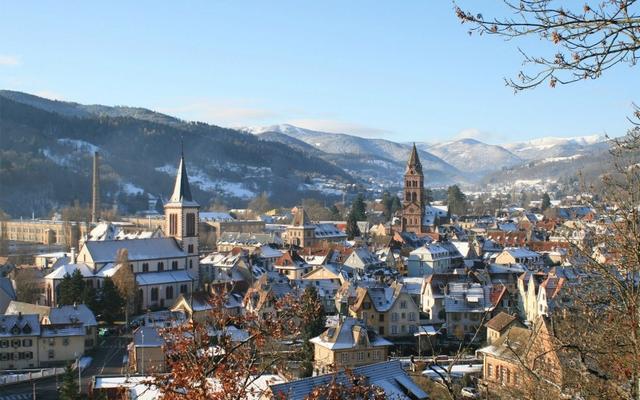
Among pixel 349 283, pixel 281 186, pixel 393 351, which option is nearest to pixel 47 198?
pixel 281 186

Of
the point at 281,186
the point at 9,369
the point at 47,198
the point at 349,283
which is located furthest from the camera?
the point at 281,186

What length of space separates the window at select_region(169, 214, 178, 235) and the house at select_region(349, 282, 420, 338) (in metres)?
21.2

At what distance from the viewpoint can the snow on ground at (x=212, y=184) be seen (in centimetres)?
17912

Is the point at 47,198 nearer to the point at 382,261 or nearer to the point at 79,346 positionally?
the point at 382,261

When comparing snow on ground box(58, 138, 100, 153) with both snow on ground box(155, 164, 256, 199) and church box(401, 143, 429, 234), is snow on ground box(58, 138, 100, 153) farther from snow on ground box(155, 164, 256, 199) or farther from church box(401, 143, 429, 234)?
church box(401, 143, 429, 234)

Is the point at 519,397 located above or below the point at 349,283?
above

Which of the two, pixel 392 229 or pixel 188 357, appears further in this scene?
pixel 392 229

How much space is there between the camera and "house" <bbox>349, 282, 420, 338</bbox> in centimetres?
3903

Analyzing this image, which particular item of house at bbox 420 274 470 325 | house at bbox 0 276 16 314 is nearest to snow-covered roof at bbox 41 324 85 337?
house at bbox 0 276 16 314

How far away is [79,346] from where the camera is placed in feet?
123

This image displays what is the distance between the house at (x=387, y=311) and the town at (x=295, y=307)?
71 mm

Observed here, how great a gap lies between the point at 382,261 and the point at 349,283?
→ 14.7m

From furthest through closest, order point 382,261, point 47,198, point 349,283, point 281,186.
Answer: point 281,186 → point 47,198 → point 382,261 → point 349,283

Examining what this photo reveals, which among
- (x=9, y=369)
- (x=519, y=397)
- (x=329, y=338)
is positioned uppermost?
(x=519, y=397)
